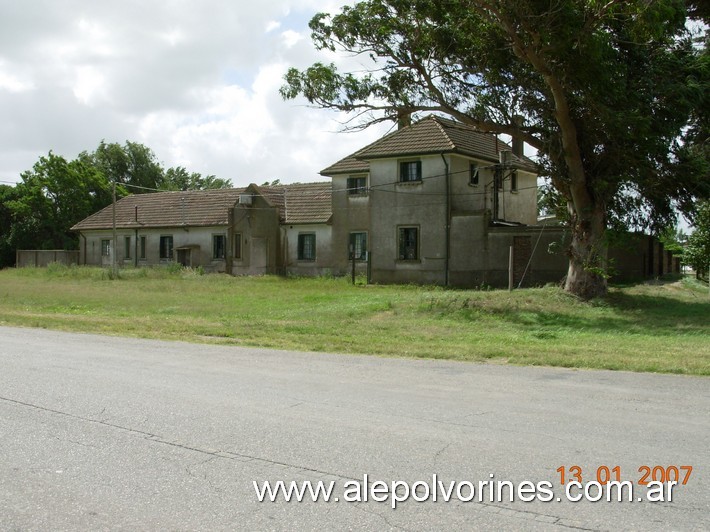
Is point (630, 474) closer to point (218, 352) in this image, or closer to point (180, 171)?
point (218, 352)

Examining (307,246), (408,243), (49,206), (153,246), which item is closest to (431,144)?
(408,243)

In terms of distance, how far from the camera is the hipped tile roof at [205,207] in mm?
45031

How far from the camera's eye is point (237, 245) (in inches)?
1866

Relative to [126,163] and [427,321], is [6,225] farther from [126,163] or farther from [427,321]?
[427,321]

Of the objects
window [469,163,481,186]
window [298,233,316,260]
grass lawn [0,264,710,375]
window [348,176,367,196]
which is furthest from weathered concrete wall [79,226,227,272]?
window [469,163,481,186]

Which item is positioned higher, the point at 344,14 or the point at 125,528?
the point at 344,14

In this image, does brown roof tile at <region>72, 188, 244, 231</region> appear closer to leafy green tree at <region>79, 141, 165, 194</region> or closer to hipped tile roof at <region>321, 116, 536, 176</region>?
hipped tile roof at <region>321, 116, 536, 176</region>

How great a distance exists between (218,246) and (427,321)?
1214 inches

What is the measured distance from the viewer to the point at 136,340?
1609 centimetres

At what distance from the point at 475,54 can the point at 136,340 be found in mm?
13230

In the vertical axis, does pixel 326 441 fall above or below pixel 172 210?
below

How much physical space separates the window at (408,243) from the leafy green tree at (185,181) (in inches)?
2256

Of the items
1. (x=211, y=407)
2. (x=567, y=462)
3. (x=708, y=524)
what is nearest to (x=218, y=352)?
(x=211, y=407)

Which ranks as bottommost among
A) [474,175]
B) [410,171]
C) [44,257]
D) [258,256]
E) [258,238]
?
[44,257]
